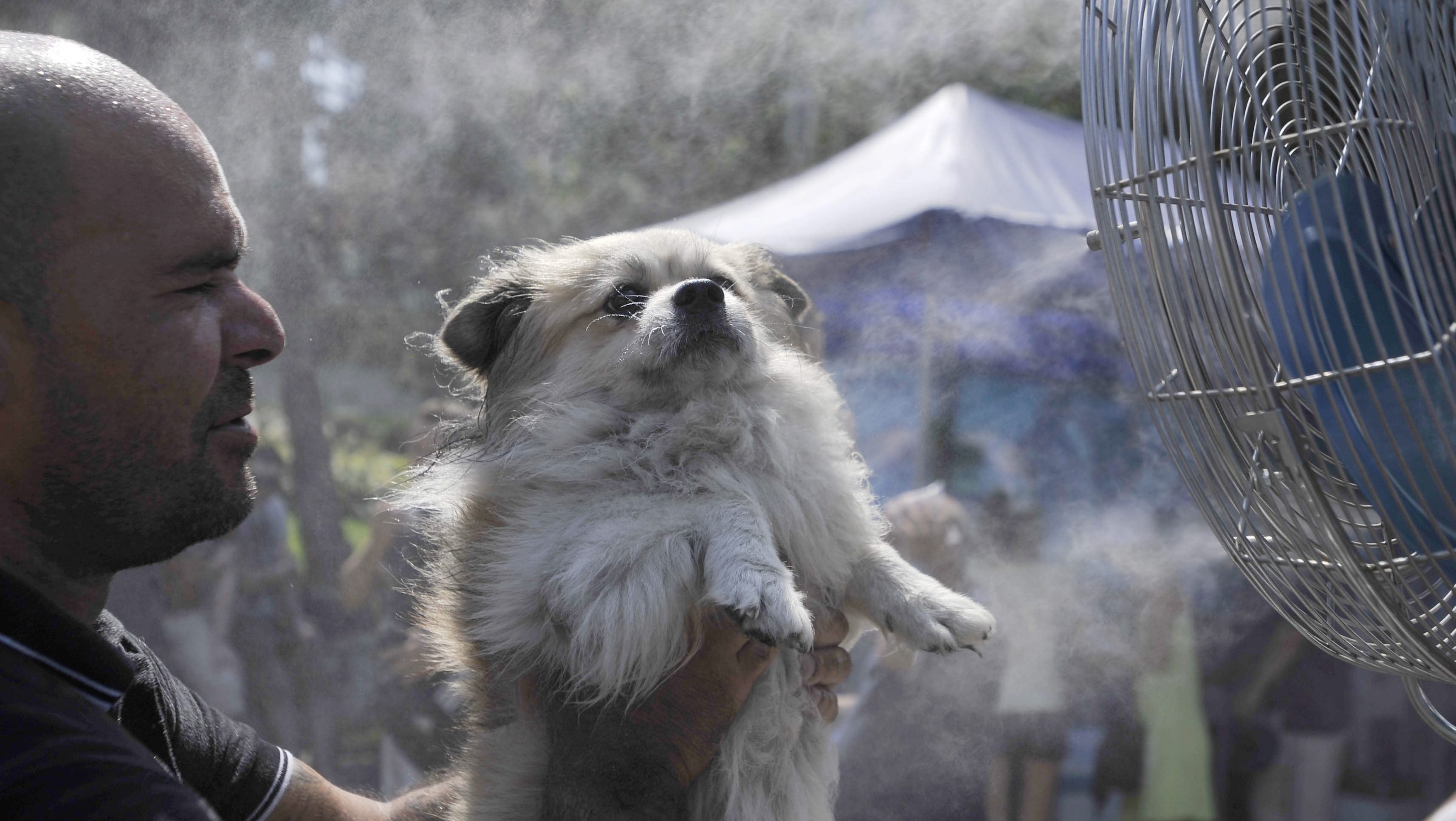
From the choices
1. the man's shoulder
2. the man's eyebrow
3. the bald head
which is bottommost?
the man's shoulder

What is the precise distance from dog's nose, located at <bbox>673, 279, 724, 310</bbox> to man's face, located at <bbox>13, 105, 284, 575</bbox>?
90 cm

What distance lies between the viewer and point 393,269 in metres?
5.34

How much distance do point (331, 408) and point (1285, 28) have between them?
208 inches

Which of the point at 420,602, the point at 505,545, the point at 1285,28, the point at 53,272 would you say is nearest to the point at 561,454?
the point at 505,545

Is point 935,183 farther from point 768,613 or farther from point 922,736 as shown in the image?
point 768,613

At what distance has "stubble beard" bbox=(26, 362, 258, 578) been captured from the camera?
1277 mm

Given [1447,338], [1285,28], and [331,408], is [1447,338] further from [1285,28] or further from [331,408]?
[331,408]

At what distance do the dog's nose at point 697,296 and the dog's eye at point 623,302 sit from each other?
23 centimetres

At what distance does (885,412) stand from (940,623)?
9.15 feet

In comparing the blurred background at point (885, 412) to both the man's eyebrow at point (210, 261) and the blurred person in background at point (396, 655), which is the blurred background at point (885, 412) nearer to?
the blurred person in background at point (396, 655)

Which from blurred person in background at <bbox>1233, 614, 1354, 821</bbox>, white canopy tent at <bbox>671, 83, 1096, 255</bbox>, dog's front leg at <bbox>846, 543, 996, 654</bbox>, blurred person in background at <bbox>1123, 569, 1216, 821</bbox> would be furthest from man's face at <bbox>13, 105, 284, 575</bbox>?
blurred person in background at <bbox>1233, 614, 1354, 821</bbox>

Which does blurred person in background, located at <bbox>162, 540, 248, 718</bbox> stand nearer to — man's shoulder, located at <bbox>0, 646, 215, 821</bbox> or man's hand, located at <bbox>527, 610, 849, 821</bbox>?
man's hand, located at <bbox>527, 610, 849, 821</bbox>

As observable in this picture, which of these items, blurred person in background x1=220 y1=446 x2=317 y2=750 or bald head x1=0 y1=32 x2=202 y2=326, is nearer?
bald head x1=0 y1=32 x2=202 y2=326

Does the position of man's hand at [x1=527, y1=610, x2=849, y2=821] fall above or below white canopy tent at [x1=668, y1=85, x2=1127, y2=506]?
below
